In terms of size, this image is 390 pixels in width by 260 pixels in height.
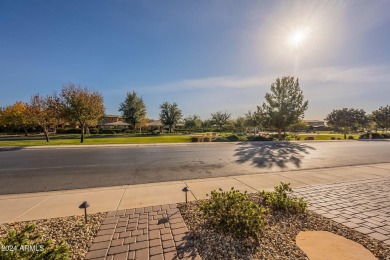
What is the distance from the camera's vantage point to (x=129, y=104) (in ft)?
162

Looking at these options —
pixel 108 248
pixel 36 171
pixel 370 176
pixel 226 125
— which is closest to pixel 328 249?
pixel 108 248

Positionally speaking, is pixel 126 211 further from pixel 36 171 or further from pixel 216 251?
pixel 36 171

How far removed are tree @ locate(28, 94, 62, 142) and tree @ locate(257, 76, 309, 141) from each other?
29149mm

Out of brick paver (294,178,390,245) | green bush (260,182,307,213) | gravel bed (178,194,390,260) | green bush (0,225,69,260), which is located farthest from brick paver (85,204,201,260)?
brick paver (294,178,390,245)

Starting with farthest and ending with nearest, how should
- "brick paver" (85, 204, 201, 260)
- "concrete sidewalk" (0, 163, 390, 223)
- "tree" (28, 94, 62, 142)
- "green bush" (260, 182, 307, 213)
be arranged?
"tree" (28, 94, 62, 142) < "concrete sidewalk" (0, 163, 390, 223) < "green bush" (260, 182, 307, 213) < "brick paver" (85, 204, 201, 260)

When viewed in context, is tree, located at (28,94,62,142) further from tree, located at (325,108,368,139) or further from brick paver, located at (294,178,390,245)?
tree, located at (325,108,368,139)

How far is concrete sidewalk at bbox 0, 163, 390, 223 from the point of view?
4.67 m

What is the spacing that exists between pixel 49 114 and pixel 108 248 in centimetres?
2736

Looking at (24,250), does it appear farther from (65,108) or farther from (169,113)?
(169,113)

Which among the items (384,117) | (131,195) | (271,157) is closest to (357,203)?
(131,195)

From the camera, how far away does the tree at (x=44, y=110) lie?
73.7ft

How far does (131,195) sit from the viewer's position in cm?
564

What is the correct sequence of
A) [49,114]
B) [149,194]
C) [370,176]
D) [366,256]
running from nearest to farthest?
1. [366,256]
2. [149,194]
3. [370,176]
4. [49,114]

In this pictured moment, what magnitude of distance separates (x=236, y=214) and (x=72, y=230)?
3206mm
